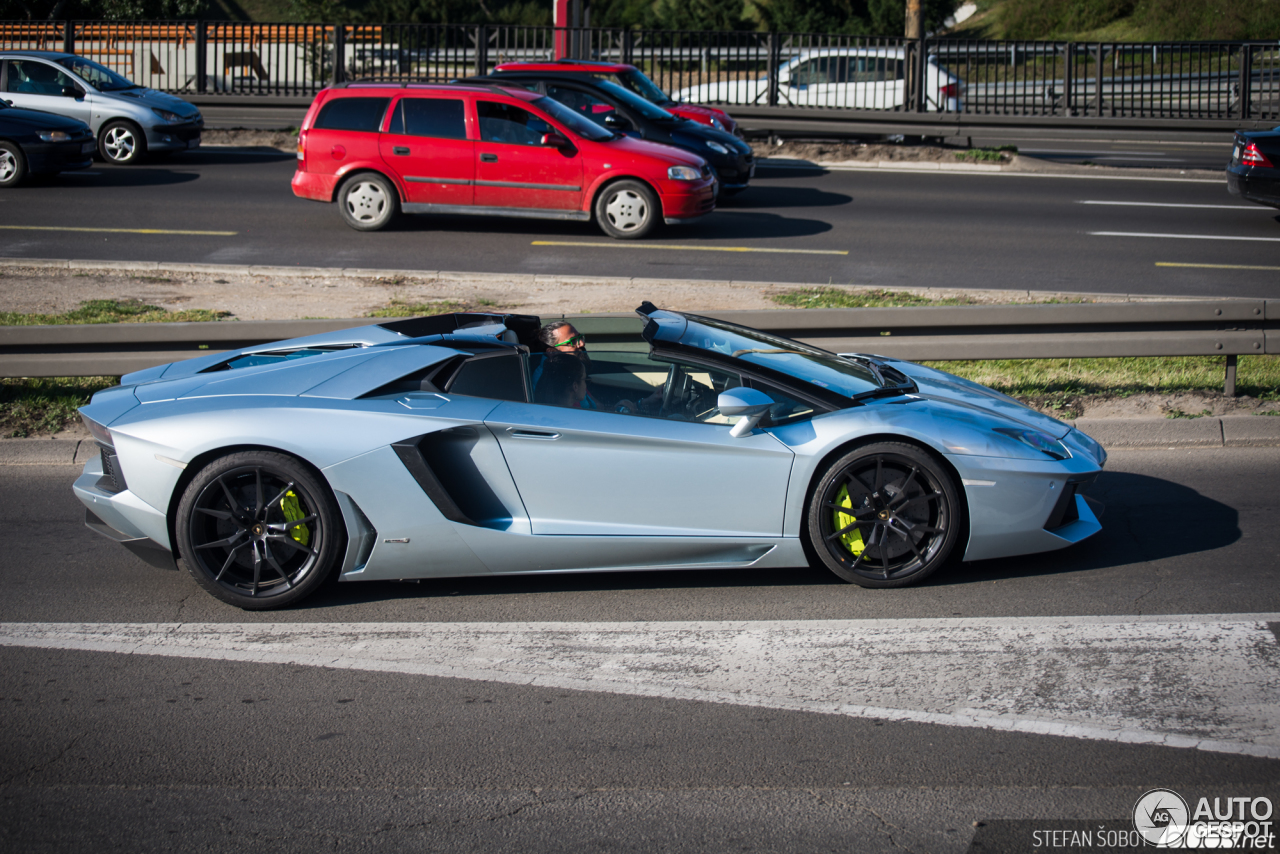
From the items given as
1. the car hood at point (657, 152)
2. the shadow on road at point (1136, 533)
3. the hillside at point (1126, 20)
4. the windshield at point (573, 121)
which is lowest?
the shadow on road at point (1136, 533)

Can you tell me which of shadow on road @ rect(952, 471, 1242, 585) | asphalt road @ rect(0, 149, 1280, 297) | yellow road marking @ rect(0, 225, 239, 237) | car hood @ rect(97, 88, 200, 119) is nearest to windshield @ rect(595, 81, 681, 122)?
asphalt road @ rect(0, 149, 1280, 297)

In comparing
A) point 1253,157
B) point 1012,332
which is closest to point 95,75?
point 1012,332

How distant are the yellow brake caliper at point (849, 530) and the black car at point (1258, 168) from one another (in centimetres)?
1159

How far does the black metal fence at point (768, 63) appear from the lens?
20.7 metres

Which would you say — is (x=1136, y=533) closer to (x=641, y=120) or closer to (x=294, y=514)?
(x=294, y=514)

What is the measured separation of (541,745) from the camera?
3.67 m

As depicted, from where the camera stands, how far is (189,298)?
33.6 ft

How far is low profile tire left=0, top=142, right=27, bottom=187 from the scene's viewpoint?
15516 mm

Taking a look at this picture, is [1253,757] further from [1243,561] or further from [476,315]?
[476,315]

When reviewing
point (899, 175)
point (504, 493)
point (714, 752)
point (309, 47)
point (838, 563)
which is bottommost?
point (714, 752)

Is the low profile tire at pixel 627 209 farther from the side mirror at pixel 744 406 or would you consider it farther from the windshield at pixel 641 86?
the side mirror at pixel 744 406

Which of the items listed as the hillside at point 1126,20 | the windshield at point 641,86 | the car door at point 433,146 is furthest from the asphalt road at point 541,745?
the hillside at point 1126,20

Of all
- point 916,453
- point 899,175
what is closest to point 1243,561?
point 916,453

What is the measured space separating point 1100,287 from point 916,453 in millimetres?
7158
